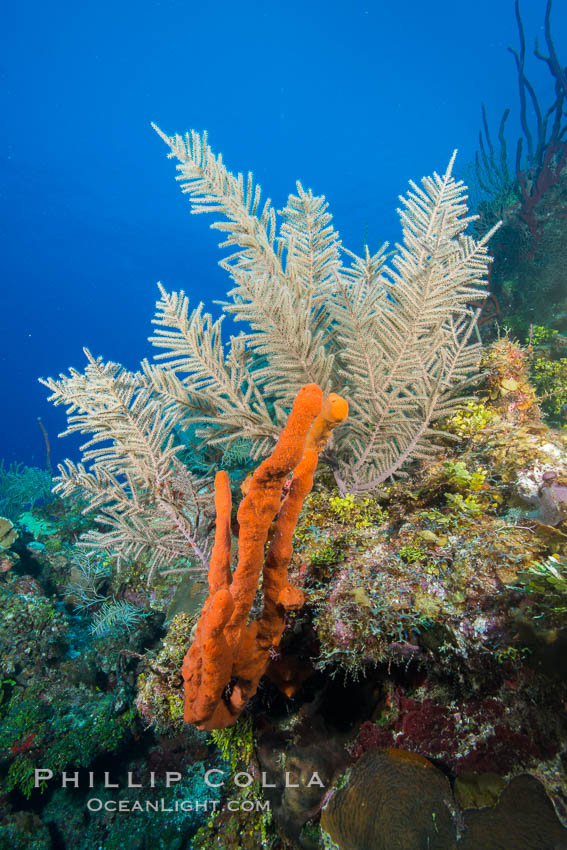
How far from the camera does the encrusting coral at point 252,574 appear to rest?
171cm

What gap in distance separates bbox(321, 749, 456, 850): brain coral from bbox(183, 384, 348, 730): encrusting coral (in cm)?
80

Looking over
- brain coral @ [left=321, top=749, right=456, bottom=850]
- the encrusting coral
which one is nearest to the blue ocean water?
the encrusting coral

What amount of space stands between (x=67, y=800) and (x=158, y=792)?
1.30 meters

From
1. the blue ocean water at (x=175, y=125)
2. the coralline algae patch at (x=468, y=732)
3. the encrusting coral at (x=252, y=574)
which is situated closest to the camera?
the encrusting coral at (x=252, y=574)

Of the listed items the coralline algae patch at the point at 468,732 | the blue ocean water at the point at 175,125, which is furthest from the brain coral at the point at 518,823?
the blue ocean water at the point at 175,125

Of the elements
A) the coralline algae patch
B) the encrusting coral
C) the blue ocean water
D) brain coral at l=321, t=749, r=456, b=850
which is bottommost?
brain coral at l=321, t=749, r=456, b=850

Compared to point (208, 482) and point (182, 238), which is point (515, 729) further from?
point (182, 238)

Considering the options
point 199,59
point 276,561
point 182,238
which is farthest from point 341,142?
point 276,561

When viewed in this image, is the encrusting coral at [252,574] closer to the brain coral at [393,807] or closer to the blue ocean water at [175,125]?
the brain coral at [393,807]

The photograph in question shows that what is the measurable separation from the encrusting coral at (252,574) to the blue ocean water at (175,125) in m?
74.2

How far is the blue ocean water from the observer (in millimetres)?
89812

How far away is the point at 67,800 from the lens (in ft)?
17.0

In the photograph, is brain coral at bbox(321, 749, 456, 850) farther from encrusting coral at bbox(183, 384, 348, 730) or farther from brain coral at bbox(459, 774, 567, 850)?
encrusting coral at bbox(183, 384, 348, 730)

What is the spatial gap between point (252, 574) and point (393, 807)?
4.84 feet
